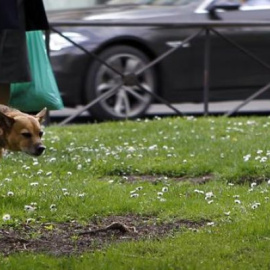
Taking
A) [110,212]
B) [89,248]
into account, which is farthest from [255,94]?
[89,248]

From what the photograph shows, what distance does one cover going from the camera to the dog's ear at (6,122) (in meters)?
6.78

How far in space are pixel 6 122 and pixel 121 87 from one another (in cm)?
539

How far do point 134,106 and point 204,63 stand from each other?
940 mm

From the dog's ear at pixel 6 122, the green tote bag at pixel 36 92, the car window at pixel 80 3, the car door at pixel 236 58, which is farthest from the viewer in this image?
the car window at pixel 80 3

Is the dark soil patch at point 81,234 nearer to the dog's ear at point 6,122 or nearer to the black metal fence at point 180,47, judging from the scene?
the dog's ear at point 6,122

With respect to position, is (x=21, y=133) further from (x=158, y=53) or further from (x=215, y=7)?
(x=215, y=7)

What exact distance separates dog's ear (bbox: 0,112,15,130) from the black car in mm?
5127

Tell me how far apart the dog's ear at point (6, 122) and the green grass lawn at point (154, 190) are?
511 millimetres

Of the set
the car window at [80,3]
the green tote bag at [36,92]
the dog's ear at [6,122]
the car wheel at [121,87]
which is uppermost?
the dog's ear at [6,122]

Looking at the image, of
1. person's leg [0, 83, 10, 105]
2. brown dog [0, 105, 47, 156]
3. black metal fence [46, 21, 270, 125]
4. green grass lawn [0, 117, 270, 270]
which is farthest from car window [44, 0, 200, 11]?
brown dog [0, 105, 47, 156]

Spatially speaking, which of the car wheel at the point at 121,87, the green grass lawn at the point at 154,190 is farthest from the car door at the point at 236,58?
the green grass lawn at the point at 154,190

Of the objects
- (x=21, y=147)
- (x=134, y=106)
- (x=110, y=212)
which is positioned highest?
(x=21, y=147)

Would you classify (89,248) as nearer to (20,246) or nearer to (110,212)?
(20,246)

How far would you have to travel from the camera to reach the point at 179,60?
42.1 feet
